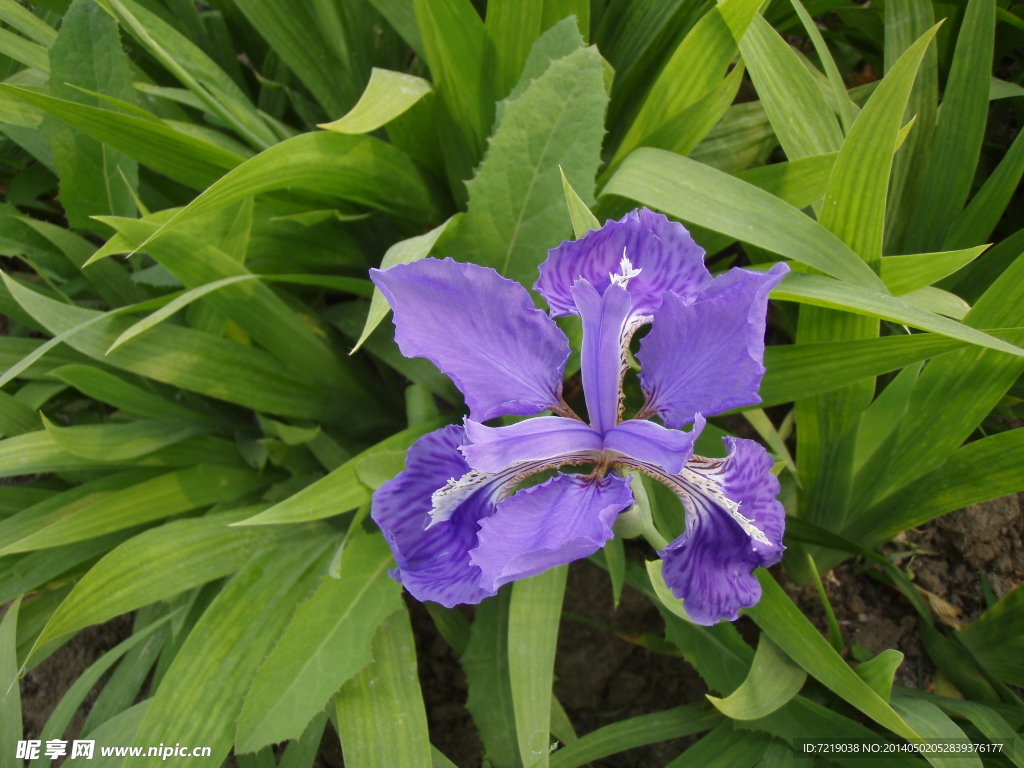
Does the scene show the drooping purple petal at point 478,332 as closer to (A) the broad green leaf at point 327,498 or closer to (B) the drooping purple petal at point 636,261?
(B) the drooping purple petal at point 636,261

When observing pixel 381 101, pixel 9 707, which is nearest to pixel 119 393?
pixel 9 707

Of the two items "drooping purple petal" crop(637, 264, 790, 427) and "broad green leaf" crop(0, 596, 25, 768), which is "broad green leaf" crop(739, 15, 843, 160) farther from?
"broad green leaf" crop(0, 596, 25, 768)

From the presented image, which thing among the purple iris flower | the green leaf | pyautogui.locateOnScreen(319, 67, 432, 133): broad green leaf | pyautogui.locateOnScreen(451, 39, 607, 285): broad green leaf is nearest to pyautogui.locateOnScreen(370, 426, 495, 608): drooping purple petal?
the purple iris flower

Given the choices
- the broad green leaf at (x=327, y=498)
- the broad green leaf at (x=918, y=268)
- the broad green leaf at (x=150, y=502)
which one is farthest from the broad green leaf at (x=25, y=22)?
the broad green leaf at (x=918, y=268)

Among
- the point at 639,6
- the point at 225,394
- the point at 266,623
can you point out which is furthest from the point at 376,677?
the point at 639,6

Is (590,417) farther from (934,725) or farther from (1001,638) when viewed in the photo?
(1001,638)

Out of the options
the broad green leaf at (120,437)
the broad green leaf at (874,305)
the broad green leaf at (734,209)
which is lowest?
the broad green leaf at (120,437)
